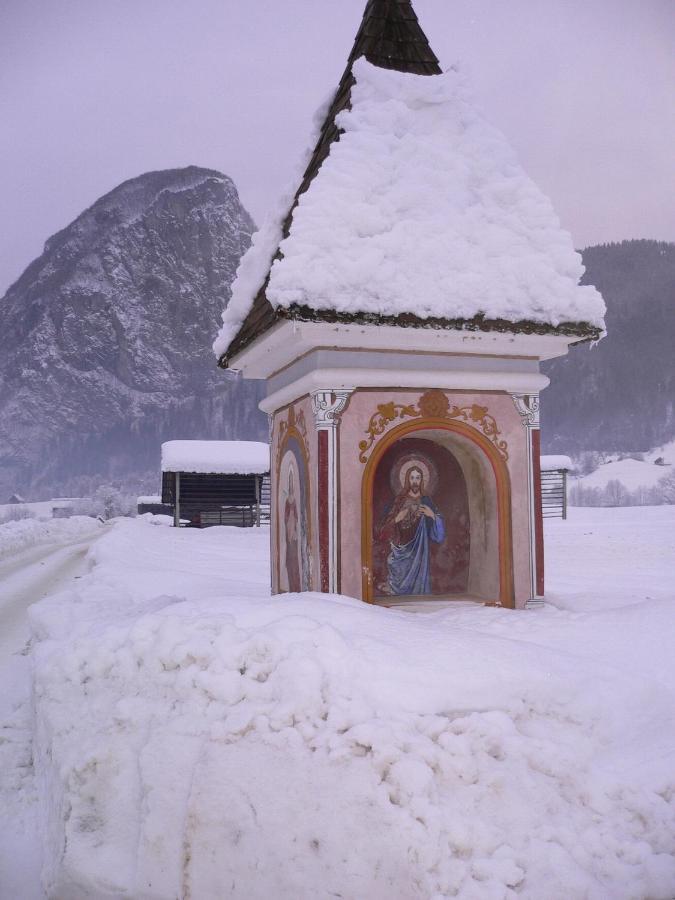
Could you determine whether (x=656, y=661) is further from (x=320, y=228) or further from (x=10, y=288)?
(x=10, y=288)

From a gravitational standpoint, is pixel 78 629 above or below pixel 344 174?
below

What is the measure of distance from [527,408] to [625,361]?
304 feet

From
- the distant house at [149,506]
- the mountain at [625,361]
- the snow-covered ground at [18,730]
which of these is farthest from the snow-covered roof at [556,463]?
the mountain at [625,361]

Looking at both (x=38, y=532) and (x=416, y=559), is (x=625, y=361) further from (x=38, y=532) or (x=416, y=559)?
(x=416, y=559)

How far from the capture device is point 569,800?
358 centimetres

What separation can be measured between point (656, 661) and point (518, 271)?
3.26 m

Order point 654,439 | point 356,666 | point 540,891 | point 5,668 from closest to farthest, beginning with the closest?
point 540,891
point 356,666
point 5,668
point 654,439

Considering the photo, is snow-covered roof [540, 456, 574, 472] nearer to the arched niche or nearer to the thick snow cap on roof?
the arched niche

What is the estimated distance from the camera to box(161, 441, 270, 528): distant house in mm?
28234

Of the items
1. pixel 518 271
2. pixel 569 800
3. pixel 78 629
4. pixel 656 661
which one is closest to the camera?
pixel 569 800

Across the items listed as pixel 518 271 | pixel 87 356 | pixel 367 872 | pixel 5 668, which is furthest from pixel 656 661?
pixel 87 356

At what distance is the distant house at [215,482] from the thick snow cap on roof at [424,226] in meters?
21.3

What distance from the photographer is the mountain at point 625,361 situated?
8925 cm

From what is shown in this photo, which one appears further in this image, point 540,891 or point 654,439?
point 654,439
